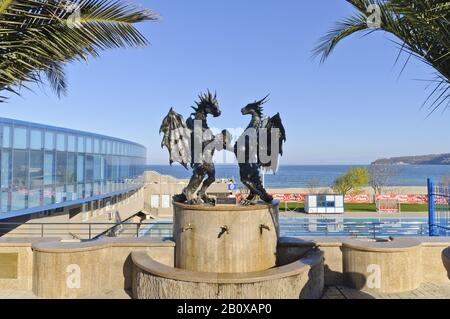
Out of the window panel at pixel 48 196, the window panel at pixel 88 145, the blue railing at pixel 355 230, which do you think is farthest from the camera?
the window panel at pixel 88 145

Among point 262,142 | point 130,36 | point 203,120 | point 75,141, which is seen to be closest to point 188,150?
point 203,120

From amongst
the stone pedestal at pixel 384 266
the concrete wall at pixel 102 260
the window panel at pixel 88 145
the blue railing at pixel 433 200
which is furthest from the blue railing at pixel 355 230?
the window panel at pixel 88 145

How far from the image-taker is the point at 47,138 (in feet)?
55.3

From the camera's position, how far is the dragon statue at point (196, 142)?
7578 mm

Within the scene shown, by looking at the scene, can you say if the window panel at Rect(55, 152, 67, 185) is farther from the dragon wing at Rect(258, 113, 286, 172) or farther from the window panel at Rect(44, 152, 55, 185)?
the dragon wing at Rect(258, 113, 286, 172)

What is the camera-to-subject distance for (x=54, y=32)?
3.91 m

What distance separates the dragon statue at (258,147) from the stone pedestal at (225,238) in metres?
0.73

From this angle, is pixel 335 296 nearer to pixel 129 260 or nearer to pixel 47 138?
pixel 129 260

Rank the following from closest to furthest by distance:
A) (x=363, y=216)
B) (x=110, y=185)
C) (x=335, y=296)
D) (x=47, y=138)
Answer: (x=335, y=296), (x=47, y=138), (x=110, y=185), (x=363, y=216)

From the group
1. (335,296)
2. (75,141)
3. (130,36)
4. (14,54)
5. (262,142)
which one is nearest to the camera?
(14,54)

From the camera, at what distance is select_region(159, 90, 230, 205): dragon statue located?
7.58 meters

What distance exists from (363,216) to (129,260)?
2671 centimetres

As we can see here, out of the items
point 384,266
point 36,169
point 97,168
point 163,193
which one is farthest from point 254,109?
point 163,193

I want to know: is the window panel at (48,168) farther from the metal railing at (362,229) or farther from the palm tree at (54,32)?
the palm tree at (54,32)
